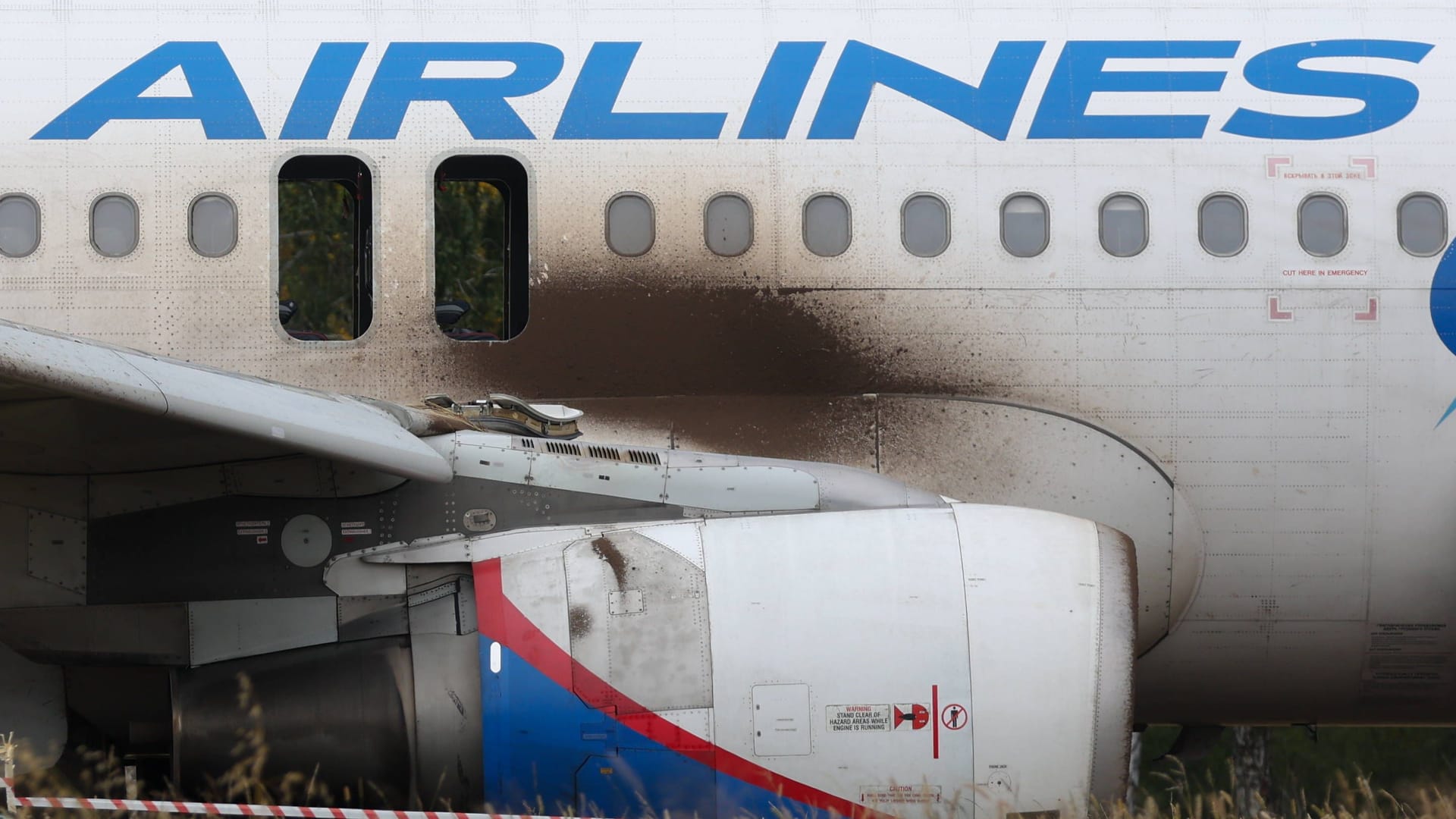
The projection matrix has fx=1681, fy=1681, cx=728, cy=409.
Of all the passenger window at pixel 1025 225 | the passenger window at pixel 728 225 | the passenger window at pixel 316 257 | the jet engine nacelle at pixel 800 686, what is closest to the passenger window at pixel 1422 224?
the passenger window at pixel 1025 225

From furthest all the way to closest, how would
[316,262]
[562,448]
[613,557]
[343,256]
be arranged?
1. [316,262]
2. [343,256]
3. [562,448]
4. [613,557]

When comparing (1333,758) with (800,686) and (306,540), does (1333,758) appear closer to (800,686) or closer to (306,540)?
(800,686)

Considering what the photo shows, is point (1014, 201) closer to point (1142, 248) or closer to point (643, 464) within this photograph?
point (1142, 248)

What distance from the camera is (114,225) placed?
8.58 m

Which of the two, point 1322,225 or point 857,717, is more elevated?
point 1322,225

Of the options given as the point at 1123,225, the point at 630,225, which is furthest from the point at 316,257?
the point at 1123,225

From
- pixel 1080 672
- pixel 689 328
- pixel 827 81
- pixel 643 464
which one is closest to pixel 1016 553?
pixel 1080 672

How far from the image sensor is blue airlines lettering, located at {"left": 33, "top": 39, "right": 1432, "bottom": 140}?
8633mm

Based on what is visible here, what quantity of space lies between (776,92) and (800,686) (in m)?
3.37

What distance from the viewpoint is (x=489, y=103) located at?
8.70 m

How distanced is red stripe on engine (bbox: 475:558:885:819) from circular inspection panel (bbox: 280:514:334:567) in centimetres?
102

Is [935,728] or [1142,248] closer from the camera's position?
[935,728]

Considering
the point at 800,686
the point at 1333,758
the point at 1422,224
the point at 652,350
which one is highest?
the point at 1422,224

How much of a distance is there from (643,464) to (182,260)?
2.75 meters
